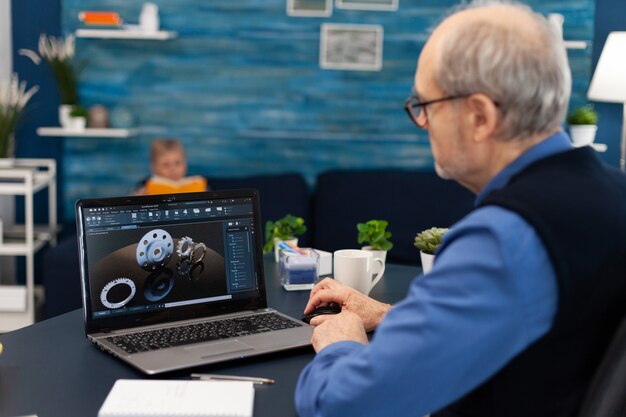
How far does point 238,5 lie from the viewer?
177 inches

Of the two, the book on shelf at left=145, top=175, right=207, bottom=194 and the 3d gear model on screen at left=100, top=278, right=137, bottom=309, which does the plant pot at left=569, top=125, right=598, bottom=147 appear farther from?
the 3d gear model on screen at left=100, top=278, right=137, bottom=309

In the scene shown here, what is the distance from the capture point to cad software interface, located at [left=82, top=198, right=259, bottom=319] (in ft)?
5.66

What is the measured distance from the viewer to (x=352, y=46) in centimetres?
448

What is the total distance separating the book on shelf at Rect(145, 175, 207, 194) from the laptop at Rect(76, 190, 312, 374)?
2.32 m

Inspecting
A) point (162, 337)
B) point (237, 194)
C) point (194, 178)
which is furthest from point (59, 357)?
point (194, 178)

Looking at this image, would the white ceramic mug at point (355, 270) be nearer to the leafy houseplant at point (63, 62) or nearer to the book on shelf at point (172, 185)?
the book on shelf at point (172, 185)

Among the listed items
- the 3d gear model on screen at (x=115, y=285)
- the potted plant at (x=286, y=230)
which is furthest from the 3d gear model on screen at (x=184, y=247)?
the potted plant at (x=286, y=230)

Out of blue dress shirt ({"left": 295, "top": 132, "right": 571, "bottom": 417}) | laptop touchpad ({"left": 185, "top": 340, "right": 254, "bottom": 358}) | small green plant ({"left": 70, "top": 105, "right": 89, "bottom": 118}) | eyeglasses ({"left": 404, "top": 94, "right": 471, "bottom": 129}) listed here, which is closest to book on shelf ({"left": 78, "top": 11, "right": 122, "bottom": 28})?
small green plant ({"left": 70, "top": 105, "right": 89, "bottom": 118})

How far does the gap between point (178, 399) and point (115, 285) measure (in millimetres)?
453

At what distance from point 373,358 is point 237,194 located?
0.88 metres

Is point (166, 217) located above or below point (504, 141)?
below

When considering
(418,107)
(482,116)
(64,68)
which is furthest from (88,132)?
(482,116)

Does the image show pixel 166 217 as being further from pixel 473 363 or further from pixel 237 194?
pixel 473 363

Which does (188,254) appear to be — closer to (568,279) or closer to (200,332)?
(200,332)
